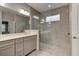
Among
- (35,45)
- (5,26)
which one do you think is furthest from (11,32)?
(35,45)

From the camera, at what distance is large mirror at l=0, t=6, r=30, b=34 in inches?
92.1

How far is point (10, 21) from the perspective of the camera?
2471 millimetres

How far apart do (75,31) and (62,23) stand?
61 centimetres

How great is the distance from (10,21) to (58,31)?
136 centimetres

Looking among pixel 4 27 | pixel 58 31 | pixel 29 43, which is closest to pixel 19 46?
pixel 29 43

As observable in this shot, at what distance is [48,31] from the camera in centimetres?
279

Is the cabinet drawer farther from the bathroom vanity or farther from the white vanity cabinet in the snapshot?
the white vanity cabinet

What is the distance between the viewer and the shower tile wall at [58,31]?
257 cm

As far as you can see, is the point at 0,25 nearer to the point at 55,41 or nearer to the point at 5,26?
the point at 5,26

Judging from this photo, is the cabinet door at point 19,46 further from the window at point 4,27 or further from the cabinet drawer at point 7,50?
the window at point 4,27

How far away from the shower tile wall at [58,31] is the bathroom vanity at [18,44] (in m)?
0.31

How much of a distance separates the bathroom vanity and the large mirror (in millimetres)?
144

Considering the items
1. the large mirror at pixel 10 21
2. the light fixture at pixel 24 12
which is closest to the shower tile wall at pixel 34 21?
the light fixture at pixel 24 12

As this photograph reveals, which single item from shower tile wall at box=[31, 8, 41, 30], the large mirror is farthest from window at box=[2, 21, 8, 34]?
shower tile wall at box=[31, 8, 41, 30]
